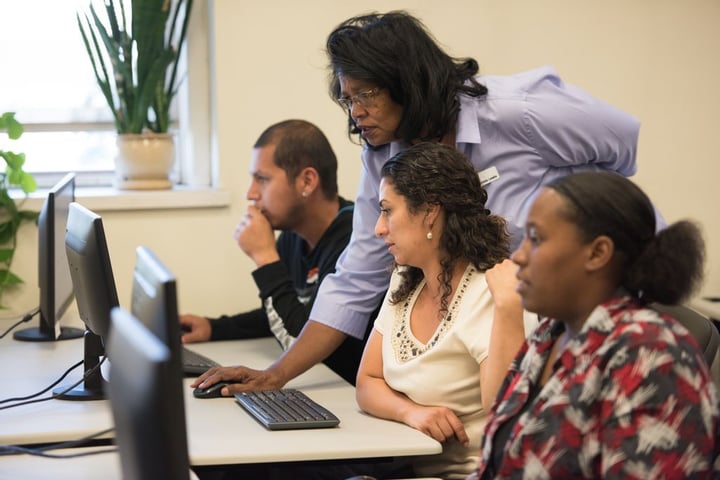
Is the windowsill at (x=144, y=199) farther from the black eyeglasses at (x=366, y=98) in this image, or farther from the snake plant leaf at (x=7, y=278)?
the black eyeglasses at (x=366, y=98)

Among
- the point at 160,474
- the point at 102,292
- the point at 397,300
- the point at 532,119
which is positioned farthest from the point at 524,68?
the point at 160,474

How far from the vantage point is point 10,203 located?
312 centimetres

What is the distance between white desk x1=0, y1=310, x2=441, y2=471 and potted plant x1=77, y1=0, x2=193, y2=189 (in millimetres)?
1001

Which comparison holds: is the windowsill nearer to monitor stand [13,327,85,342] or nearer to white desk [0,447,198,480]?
monitor stand [13,327,85,342]

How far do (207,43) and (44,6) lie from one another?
550 millimetres

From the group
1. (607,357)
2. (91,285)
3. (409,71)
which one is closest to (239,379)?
(91,285)

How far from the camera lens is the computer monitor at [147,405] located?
0.94m

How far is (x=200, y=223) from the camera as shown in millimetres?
3283

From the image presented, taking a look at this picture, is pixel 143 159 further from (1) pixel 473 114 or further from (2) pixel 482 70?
(1) pixel 473 114

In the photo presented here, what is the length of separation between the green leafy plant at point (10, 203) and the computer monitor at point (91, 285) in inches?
38.8

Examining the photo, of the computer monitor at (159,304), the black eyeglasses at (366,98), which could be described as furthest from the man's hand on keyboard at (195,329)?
the computer monitor at (159,304)

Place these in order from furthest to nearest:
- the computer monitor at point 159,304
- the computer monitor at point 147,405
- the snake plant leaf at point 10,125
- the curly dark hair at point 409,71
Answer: the snake plant leaf at point 10,125 → the curly dark hair at point 409,71 → the computer monitor at point 159,304 → the computer monitor at point 147,405

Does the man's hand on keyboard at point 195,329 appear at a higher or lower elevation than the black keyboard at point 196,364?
lower

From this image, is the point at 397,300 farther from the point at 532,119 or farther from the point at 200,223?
the point at 200,223
